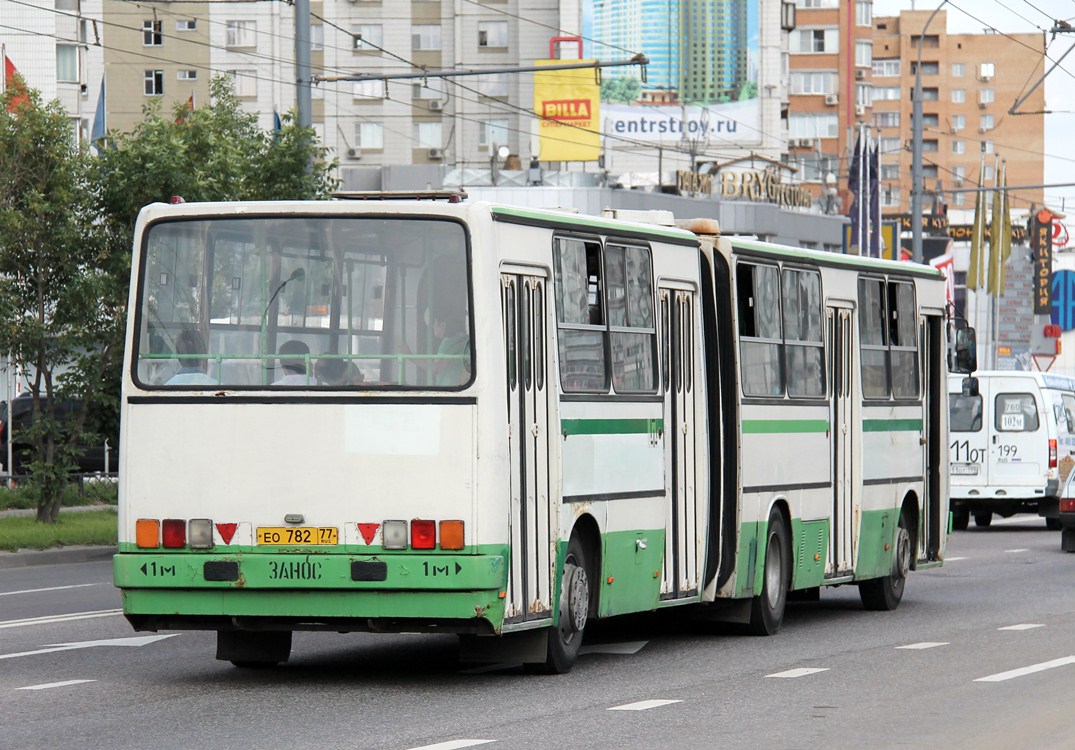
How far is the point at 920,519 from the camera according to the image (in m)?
19.0

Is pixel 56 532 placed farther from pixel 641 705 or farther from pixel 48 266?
pixel 641 705

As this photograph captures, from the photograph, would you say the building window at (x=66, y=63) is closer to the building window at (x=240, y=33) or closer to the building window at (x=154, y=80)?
the building window at (x=154, y=80)

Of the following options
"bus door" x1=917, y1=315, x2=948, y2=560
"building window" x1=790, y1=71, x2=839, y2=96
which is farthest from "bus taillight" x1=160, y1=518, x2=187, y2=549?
"building window" x1=790, y1=71, x2=839, y2=96

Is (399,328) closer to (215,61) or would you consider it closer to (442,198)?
(442,198)

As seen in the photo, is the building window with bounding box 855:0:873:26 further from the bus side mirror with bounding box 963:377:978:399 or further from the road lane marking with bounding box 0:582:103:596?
the road lane marking with bounding box 0:582:103:596

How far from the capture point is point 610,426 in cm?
1320

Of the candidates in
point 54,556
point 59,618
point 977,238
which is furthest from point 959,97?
point 59,618

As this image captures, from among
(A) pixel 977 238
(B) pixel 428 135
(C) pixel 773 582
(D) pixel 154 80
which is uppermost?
(D) pixel 154 80

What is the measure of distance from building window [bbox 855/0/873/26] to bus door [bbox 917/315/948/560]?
99.6 meters

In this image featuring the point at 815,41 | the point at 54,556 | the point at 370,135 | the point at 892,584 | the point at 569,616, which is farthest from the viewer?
the point at 815,41

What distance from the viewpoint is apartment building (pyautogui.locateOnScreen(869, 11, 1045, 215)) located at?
158 metres

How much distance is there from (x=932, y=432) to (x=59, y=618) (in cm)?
778

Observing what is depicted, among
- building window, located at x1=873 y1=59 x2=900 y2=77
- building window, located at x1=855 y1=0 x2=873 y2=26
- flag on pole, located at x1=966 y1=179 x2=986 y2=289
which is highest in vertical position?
building window, located at x1=873 y1=59 x2=900 y2=77

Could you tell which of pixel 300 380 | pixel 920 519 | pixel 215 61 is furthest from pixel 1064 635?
pixel 215 61
